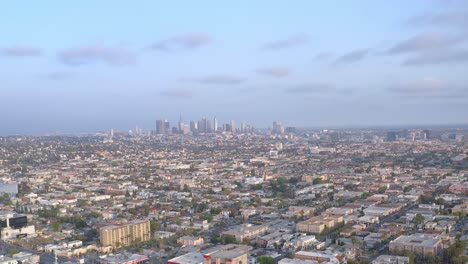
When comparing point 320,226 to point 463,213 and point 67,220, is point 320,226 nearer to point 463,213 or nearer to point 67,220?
point 463,213

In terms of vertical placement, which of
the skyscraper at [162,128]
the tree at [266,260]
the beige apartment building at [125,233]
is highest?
the skyscraper at [162,128]

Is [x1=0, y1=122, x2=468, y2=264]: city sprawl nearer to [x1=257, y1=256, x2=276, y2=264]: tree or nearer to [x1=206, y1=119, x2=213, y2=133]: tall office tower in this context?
[x1=257, y1=256, x2=276, y2=264]: tree

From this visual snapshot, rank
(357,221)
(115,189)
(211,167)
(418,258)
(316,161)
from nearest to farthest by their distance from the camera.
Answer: (418,258) < (357,221) < (115,189) < (211,167) < (316,161)

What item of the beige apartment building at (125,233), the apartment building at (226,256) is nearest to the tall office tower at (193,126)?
the beige apartment building at (125,233)

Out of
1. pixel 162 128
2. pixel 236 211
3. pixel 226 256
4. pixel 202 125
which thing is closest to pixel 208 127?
pixel 202 125

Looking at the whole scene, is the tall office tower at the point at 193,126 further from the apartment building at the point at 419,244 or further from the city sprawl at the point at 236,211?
the apartment building at the point at 419,244

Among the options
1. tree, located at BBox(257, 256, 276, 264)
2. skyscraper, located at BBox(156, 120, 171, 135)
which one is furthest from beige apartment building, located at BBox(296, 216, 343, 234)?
skyscraper, located at BBox(156, 120, 171, 135)

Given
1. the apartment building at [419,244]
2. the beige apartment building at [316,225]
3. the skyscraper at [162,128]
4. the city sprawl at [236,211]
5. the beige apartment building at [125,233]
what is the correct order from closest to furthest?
the apartment building at [419,244], the city sprawl at [236,211], the beige apartment building at [125,233], the beige apartment building at [316,225], the skyscraper at [162,128]

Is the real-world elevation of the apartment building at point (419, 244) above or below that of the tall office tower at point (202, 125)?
below

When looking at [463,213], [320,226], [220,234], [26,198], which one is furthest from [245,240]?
[26,198]
